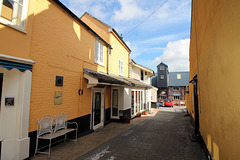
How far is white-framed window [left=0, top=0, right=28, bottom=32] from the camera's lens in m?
3.68

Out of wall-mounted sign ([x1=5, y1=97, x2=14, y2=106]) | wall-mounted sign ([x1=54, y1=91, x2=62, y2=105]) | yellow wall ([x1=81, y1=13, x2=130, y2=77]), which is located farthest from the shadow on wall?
yellow wall ([x1=81, y1=13, x2=130, y2=77])

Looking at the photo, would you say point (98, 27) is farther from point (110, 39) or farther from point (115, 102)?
point (115, 102)

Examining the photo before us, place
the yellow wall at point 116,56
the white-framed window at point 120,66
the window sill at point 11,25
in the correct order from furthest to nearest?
the white-framed window at point 120,66
the yellow wall at point 116,56
the window sill at point 11,25

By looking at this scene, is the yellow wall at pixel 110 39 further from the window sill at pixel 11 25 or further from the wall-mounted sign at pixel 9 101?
the wall-mounted sign at pixel 9 101

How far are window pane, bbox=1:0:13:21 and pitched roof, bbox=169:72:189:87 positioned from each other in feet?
109

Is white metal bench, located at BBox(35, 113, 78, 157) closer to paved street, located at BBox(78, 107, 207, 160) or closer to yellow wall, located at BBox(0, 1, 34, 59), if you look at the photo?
paved street, located at BBox(78, 107, 207, 160)

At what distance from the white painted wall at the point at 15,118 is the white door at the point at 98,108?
12.8 ft

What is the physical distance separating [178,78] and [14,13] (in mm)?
34631

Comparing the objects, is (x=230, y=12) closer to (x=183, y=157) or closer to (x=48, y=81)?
(x=183, y=157)

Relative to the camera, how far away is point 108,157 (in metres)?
4.33

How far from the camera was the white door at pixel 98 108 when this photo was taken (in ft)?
25.4

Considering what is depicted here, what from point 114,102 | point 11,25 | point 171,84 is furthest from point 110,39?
point 171,84

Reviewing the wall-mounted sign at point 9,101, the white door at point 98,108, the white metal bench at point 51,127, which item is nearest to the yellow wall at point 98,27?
the white door at point 98,108

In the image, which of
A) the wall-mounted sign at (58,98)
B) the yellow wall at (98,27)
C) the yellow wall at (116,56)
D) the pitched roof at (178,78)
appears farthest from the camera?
the pitched roof at (178,78)
